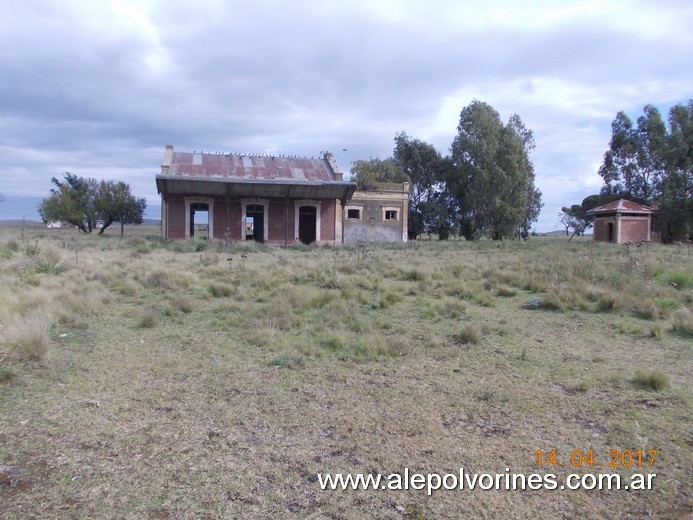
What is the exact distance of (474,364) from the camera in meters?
5.33

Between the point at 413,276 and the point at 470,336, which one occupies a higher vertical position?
the point at 413,276

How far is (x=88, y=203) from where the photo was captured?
144 feet

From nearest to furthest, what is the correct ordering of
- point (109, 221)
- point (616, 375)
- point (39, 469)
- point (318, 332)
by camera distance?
point (39, 469)
point (616, 375)
point (318, 332)
point (109, 221)

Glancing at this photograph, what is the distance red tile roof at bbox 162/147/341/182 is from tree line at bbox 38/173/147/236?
18.8m

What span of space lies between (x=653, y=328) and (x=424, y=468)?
16.7 feet

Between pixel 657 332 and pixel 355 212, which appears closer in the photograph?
pixel 657 332

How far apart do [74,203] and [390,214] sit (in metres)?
28.0

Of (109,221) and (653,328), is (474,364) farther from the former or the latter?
(109,221)

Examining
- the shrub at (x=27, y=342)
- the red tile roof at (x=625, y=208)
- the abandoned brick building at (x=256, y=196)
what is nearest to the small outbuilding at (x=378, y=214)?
the abandoned brick building at (x=256, y=196)

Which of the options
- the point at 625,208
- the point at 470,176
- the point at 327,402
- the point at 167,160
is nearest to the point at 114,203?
the point at 167,160

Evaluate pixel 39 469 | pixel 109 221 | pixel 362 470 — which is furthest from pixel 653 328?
pixel 109 221

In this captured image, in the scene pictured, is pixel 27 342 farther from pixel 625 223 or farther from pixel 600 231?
pixel 600 231

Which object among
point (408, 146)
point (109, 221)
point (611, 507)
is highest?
point (408, 146)
